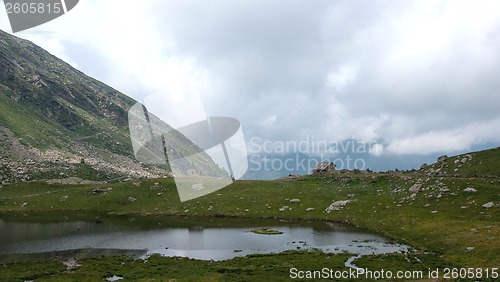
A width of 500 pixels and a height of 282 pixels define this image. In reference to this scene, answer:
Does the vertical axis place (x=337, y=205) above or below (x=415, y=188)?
below

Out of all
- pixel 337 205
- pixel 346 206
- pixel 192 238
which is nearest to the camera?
pixel 192 238

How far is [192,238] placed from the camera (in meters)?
66.1

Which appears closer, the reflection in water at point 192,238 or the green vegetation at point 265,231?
the reflection in water at point 192,238

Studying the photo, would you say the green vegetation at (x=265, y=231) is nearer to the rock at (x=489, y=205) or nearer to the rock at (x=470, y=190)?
the rock at (x=489, y=205)

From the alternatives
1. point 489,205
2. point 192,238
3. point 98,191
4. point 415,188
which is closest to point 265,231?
point 192,238

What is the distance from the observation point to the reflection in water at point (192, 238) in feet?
185

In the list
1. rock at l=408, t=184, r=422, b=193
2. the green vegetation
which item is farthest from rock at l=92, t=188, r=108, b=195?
rock at l=408, t=184, r=422, b=193

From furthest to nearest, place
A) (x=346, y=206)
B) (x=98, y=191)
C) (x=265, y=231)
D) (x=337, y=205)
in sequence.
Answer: (x=98, y=191), (x=337, y=205), (x=346, y=206), (x=265, y=231)

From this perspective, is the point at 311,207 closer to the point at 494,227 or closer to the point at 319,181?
the point at 319,181

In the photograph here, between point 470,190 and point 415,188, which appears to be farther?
point 415,188

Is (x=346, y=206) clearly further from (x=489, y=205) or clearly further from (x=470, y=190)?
(x=489, y=205)

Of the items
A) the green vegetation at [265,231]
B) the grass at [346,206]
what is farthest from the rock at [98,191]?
the green vegetation at [265,231]

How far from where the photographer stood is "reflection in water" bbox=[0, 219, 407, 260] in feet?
185

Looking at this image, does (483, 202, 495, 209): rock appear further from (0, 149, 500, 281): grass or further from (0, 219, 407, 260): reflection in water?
(0, 219, 407, 260): reflection in water
